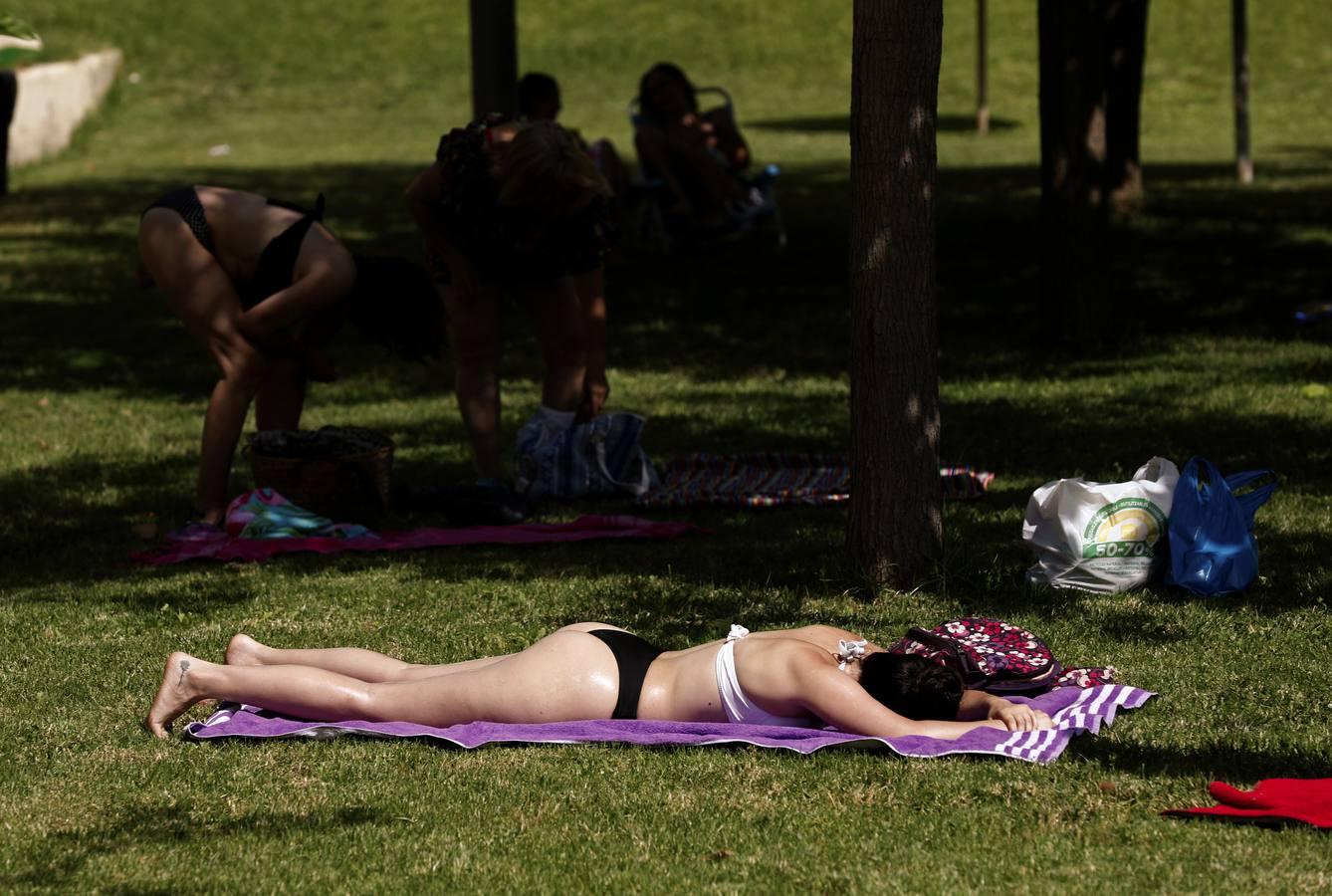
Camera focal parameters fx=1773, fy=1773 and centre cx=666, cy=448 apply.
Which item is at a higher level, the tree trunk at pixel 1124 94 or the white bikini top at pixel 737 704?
the tree trunk at pixel 1124 94

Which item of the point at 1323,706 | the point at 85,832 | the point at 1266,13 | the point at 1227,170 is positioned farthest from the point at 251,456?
the point at 1266,13

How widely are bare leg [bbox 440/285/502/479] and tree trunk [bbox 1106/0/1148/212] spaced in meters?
7.16

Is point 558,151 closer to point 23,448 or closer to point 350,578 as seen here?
point 350,578

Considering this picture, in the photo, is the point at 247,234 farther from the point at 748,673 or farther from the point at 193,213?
the point at 748,673

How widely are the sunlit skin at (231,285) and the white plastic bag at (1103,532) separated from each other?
122 inches

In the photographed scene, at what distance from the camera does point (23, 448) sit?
9.48m

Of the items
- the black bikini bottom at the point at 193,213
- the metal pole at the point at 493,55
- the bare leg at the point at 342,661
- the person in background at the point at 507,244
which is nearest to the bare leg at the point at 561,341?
the person in background at the point at 507,244

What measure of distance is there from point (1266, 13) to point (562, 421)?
27839 millimetres

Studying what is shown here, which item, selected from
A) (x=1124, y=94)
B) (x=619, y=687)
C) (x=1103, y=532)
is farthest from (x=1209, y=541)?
(x=1124, y=94)

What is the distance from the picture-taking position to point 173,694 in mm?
4887

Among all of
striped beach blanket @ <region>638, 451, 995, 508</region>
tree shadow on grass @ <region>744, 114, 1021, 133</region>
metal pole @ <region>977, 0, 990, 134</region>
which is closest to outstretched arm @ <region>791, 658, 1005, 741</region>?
striped beach blanket @ <region>638, 451, 995, 508</region>

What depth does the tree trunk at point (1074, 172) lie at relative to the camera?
1057 cm

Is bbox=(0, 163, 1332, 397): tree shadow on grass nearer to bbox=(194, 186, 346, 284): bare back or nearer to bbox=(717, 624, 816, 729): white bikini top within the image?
bbox=(194, 186, 346, 284): bare back

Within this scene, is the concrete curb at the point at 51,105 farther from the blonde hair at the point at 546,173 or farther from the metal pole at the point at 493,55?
the blonde hair at the point at 546,173
